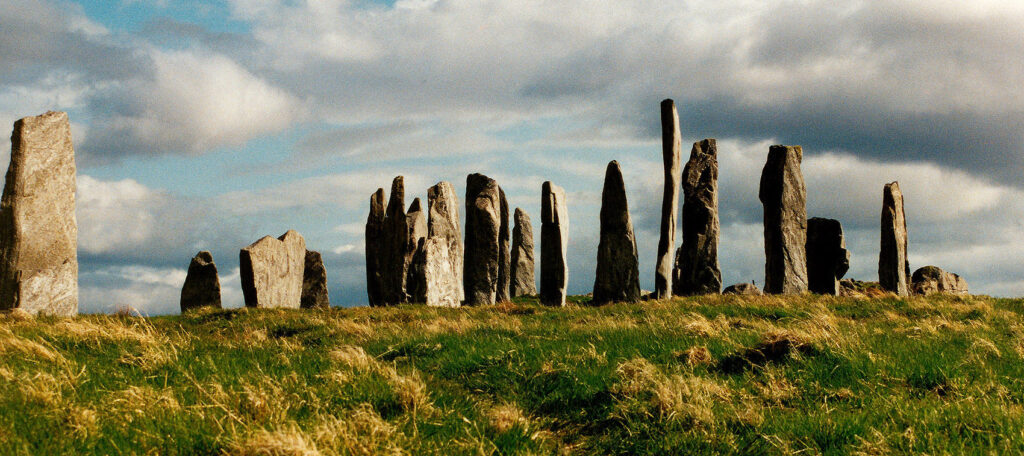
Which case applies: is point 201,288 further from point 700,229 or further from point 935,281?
point 935,281

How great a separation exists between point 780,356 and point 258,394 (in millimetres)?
5526

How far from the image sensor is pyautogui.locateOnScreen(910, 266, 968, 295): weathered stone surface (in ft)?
93.4

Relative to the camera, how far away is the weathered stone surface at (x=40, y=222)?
17000 millimetres

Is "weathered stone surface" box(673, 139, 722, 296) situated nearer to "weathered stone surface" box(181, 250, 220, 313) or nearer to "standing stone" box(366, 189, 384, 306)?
"standing stone" box(366, 189, 384, 306)

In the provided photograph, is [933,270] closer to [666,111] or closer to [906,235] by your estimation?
[906,235]

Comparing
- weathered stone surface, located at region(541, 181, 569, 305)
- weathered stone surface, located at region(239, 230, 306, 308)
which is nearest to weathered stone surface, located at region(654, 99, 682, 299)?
weathered stone surface, located at region(541, 181, 569, 305)

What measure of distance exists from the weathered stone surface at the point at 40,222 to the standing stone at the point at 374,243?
38.7 ft

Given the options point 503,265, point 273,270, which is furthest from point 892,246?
point 273,270

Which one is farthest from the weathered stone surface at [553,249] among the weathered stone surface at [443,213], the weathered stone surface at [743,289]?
the weathered stone surface at [743,289]

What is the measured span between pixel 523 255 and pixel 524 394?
24.6 meters

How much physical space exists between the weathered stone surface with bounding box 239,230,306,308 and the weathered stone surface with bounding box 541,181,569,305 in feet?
23.3

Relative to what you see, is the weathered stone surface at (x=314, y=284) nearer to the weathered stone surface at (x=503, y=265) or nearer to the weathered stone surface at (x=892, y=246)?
the weathered stone surface at (x=503, y=265)

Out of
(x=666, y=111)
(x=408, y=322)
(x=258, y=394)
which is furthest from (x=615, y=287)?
(x=258, y=394)

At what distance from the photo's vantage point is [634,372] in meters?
7.88
